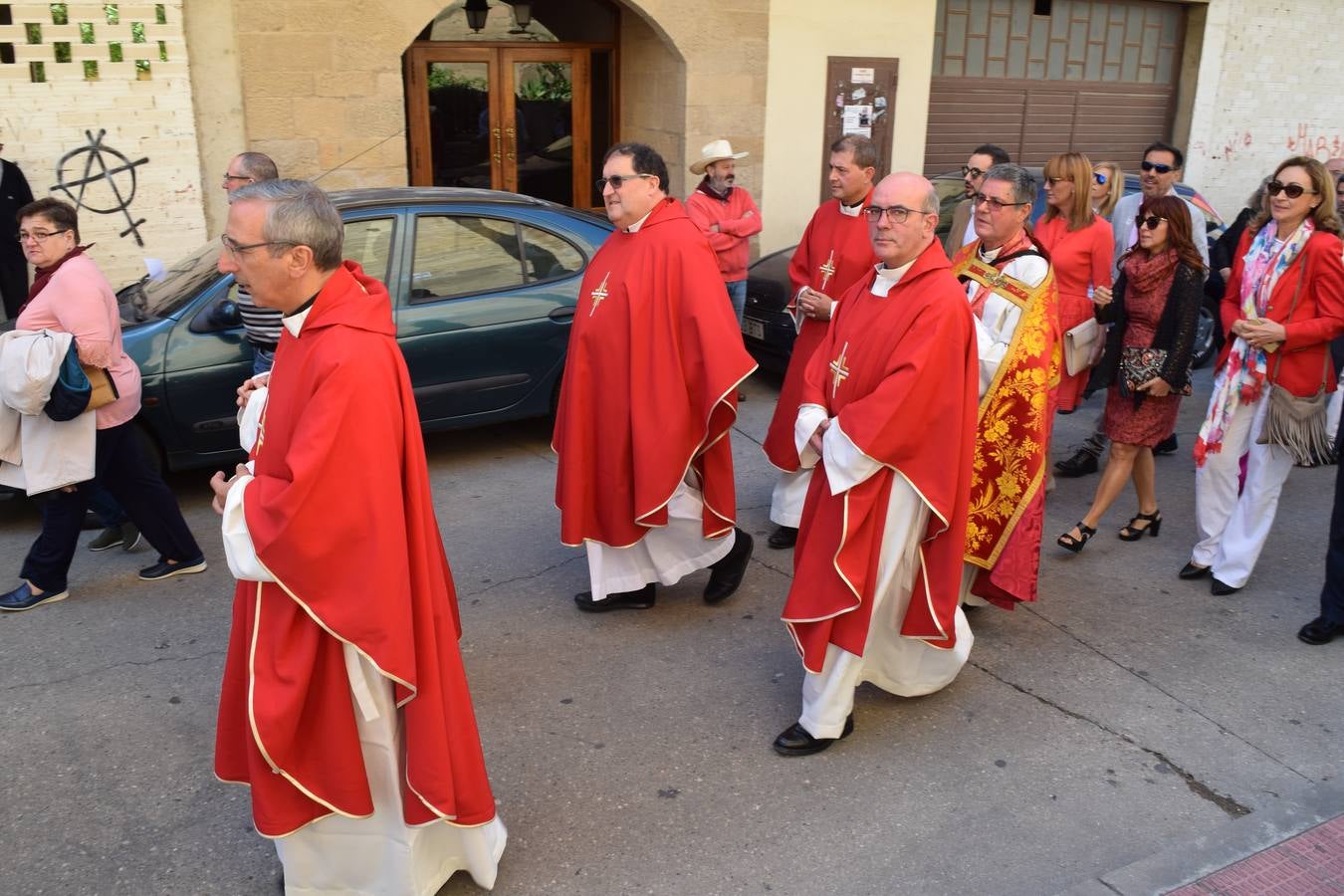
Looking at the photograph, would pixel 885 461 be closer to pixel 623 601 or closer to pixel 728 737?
pixel 728 737

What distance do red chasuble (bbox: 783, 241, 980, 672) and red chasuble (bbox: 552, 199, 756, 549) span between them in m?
→ 0.84

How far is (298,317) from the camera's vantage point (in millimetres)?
2959

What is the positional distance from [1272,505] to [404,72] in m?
8.08

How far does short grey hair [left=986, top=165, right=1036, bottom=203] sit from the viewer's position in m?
4.62

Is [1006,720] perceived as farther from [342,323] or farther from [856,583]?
[342,323]

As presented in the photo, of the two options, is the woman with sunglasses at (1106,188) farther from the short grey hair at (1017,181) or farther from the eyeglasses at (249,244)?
the eyeglasses at (249,244)

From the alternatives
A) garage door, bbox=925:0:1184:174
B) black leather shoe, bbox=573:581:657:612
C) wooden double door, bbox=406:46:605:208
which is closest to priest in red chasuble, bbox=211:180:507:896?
black leather shoe, bbox=573:581:657:612

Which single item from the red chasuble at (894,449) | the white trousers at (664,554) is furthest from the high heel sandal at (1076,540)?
the red chasuble at (894,449)

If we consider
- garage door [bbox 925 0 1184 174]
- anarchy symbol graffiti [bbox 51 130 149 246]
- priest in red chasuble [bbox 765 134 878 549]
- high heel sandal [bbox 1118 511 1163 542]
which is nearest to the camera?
priest in red chasuble [bbox 765 134 878 549]

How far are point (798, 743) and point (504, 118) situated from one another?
8.32m

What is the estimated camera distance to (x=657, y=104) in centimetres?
1127

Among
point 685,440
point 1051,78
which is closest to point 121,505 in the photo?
point 685,440

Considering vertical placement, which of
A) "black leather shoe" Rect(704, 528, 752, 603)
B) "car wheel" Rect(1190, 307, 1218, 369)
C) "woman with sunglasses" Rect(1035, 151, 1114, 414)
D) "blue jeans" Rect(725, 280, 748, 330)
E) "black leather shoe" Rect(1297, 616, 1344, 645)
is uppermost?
"woman with sunglasses" Rect(1035, 151, 1114, 414)

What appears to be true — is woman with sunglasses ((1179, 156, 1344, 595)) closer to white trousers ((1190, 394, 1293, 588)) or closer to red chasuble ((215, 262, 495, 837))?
white trousers ((1190, 394, 1293, 588))
